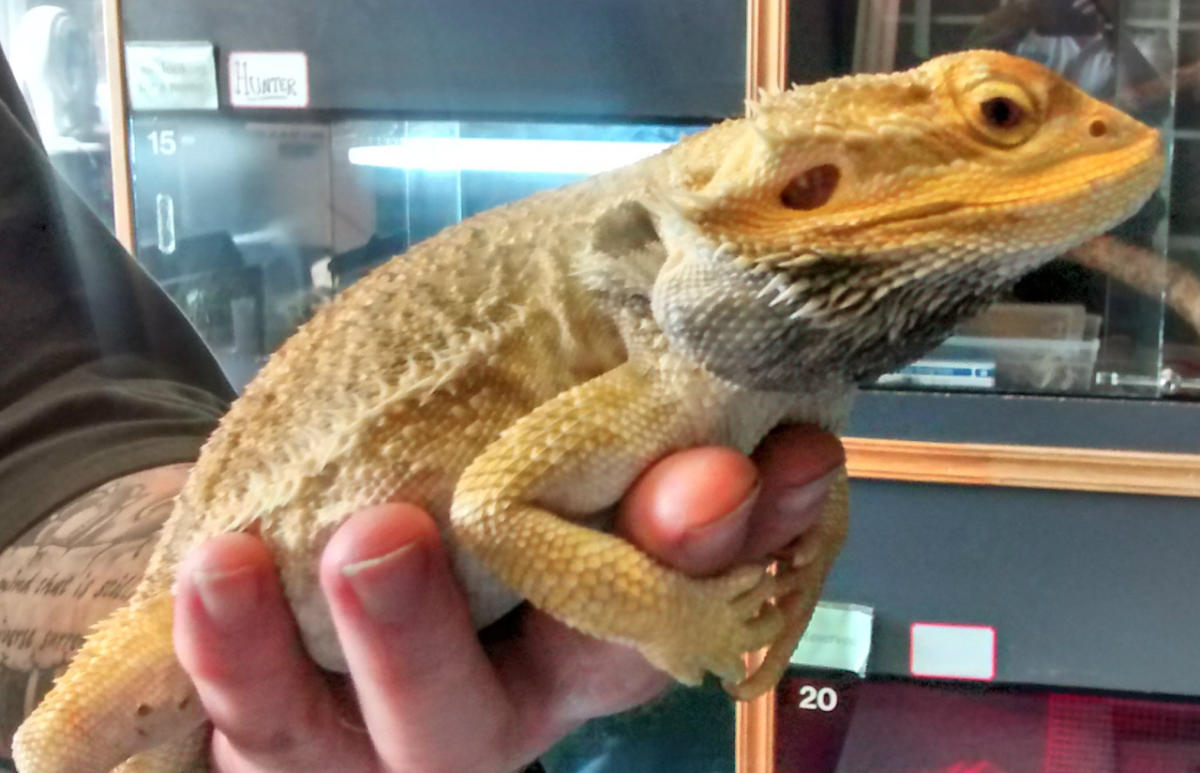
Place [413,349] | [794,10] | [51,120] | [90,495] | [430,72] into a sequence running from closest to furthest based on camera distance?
[413,349], [90,495], [794,10], [430,72], [51,120]

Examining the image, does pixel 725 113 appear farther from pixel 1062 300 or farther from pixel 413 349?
pixel 413 349

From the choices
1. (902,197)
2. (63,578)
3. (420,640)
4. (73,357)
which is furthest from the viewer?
(73,357)

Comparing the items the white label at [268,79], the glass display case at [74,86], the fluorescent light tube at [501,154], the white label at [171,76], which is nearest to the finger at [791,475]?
the fluorescent light tube at [501,154]

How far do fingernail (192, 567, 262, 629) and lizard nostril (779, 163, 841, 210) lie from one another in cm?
41

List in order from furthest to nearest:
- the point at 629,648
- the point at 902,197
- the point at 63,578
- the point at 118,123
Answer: the point at 118,123
the point at 63,578
the point at 629,648
the point at 902,197

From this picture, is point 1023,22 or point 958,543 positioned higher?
point 1023,22

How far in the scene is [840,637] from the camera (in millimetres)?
2182

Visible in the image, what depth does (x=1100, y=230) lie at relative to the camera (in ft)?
1.99

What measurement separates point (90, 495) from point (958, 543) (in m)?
1.63

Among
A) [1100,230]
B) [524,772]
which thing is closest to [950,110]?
[1100,230]

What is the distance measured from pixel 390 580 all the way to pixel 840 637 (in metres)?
1.68

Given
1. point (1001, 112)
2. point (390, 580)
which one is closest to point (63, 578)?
point (390, 580)

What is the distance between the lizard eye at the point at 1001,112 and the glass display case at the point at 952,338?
1.41 m

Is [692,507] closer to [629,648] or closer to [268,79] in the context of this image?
[629,648]
